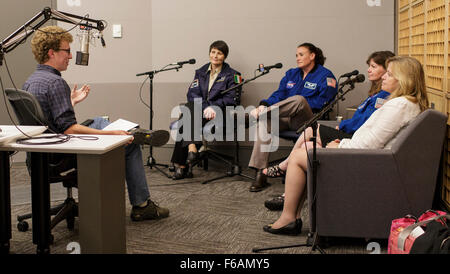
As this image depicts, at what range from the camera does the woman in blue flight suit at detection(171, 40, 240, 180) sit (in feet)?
15.9

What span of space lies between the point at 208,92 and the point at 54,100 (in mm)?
2259

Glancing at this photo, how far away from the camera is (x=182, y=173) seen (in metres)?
4.84

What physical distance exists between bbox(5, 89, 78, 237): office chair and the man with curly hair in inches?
3.1

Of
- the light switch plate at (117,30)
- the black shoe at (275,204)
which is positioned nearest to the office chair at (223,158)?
the black shoe at (275,204)

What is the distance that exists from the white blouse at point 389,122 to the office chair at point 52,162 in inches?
67.1

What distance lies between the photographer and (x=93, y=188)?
2369mm

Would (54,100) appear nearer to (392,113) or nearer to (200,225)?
(200,225)

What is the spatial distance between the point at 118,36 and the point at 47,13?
9.11 feet

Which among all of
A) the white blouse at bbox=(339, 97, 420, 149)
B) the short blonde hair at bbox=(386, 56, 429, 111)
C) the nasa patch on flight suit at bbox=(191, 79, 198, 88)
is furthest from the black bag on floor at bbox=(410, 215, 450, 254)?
the nasa patch on flight suit at bbox=(191, 79, 198, 88)

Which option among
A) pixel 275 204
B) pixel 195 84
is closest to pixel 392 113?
pixel 275 204

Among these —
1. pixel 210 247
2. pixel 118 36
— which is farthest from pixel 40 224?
pixel 118 36

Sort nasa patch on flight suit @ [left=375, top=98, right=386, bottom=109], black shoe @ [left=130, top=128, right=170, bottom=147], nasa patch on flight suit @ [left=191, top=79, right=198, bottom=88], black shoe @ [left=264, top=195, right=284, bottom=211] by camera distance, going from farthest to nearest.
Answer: nasa patch on flight suit @ [left=191, top=79, right=198, bottom=88]
black shoe @ [left=264, top=195, right=284, bottom=211]
nasa patch on flight suit @ [left=375, top=98, right=386, bottom=109]
black shoe @ [left=130, top=128, right=170, bottom=147]

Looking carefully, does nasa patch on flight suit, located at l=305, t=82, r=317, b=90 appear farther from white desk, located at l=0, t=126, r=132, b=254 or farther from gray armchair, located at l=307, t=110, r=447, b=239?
white desk, located at l=0, t=126, r=132, b=254
